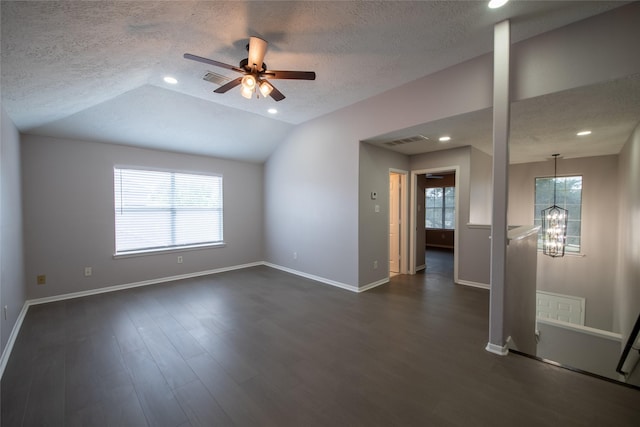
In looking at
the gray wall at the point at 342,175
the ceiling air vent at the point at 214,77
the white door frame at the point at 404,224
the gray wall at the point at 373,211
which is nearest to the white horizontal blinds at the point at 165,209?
the gray wall at the point at 342,175

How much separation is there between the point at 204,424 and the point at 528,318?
4.19m

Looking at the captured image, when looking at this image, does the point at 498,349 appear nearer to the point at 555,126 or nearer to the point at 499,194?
the point at 499,194

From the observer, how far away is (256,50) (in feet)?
7.78

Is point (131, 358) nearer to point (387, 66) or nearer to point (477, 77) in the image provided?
point (387, 66)

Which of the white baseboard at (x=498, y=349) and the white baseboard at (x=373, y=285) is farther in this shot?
the white baseboard at (x=373, y=285)

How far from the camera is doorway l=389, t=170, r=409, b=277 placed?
17.4 feet

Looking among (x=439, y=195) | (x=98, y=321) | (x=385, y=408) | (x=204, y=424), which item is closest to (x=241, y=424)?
(x=204, y=424)

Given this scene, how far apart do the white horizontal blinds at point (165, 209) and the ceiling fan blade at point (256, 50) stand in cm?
349

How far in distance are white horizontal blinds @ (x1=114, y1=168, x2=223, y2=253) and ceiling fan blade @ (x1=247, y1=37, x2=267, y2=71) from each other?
138 inches

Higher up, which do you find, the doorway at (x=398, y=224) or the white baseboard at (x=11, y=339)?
the doorway at (x=398, y=224)

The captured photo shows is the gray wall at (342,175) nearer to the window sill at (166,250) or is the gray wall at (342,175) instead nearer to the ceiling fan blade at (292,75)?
the window sill at (166,250)

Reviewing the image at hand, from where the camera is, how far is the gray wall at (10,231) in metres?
2.46

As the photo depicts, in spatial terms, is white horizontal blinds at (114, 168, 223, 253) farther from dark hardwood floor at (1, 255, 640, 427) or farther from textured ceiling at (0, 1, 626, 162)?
dark hardwood floor at (1, 255, 640, 427)

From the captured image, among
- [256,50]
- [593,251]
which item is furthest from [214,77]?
[593,251]
